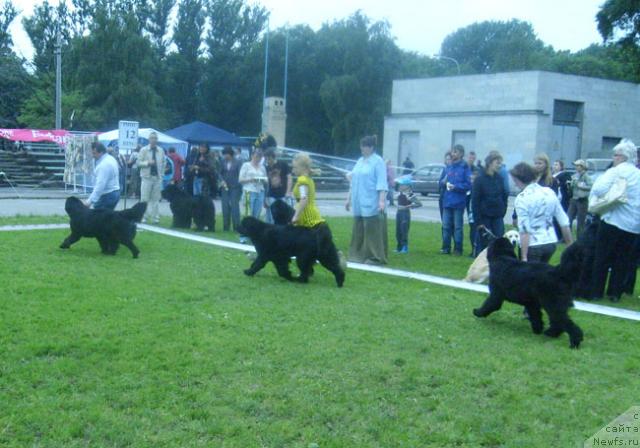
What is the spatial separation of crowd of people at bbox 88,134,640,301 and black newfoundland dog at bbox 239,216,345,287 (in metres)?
0.35

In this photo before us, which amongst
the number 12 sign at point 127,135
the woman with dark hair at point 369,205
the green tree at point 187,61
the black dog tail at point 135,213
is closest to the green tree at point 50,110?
the green tree at point 187,61

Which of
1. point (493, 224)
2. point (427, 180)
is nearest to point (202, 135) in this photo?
point (427, 180)

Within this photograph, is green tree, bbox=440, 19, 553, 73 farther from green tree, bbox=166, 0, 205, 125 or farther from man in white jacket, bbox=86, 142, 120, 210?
man in white jacket, bbox=86, 142, 120, 210

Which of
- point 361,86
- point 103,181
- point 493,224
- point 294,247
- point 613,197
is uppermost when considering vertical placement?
point 361,86

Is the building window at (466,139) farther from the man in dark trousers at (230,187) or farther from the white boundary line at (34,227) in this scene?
the white boundary line at (34,227)

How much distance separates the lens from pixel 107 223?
11.3 metres

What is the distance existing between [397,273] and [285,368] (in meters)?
5.34

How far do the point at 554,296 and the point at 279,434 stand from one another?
3.29 meters

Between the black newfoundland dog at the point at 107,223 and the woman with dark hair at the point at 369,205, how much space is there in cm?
320

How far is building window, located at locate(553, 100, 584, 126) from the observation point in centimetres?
4128

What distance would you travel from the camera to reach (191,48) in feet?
221

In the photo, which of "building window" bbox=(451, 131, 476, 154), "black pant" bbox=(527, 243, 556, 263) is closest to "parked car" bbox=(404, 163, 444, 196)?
"building window" bbox=(451, 131, 476, 154)

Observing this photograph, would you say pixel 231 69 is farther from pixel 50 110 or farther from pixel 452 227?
pixel 452 227

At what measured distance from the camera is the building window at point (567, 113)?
41281 mm
